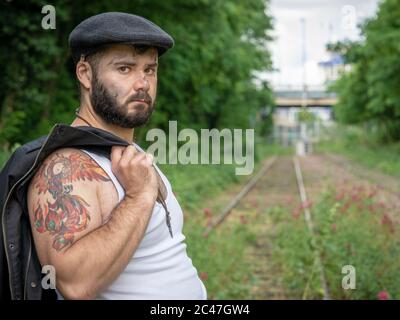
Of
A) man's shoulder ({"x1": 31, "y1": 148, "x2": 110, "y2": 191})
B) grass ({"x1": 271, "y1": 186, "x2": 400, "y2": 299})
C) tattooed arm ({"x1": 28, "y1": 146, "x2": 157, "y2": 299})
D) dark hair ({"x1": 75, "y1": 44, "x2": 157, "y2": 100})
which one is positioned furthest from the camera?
grass ({"x1": 271, "y1": 186, "x2": 400, "y2": 299})

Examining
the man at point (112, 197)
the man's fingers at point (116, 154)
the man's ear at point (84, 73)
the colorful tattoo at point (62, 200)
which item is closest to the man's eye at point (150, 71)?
the man at point (112, 197)

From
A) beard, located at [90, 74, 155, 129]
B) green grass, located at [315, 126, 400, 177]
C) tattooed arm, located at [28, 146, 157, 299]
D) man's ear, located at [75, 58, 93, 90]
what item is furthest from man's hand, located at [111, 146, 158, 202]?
green grass, located at [315, 126, 400, 177]

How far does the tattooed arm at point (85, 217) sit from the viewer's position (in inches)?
70.3

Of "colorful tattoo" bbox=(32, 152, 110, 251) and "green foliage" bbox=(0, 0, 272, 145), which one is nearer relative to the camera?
"colorful tattoo" bbox=(32, 152, 110, 251)

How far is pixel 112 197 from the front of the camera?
1.93 meters

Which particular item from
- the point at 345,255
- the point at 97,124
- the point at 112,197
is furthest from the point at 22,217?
the point at 345,255

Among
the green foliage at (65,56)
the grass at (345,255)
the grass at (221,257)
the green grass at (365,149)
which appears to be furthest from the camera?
the green grass at (365,149)

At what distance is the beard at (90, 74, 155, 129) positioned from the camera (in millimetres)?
2062

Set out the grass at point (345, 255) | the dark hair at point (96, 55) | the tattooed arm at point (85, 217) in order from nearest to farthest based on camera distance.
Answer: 1. the tattooed arm at point (85, 217)
2. the dark hair at point (96, 55)
3. the grass at point (345, 255)

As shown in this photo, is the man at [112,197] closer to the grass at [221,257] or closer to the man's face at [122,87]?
the man's face at [122,87]

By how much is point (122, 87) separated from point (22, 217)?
516 millimetres

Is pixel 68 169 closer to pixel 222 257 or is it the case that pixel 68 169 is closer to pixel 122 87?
pixel 122 87

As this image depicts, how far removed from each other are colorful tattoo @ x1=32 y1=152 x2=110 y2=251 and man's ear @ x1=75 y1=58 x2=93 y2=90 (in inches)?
11.8

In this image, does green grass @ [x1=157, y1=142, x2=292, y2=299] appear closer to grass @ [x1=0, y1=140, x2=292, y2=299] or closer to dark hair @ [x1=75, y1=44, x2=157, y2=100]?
grass @ [x1=0, y1=140, x2=292, y2=299]
